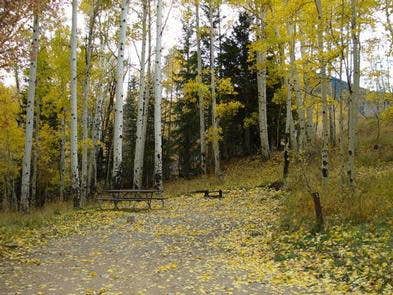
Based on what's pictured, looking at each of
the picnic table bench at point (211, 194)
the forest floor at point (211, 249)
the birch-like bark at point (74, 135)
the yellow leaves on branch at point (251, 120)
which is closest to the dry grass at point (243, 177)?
the picnic table bench at point (211, 194)

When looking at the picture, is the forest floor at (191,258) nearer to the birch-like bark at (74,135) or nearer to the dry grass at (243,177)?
the birch-like bark at (74,135)

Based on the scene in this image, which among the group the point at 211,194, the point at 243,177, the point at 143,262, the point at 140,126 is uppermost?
the point at 140,126

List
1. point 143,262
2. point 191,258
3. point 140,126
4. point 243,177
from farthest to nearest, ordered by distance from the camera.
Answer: point 243,177, point 140,126, point 191,258, point 143,262

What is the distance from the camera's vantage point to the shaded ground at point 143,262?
23.1 ft

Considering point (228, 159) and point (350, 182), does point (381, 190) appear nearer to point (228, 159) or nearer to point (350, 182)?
point (350, 182)

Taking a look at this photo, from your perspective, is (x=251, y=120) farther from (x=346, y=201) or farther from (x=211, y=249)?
(x=211, y=249)

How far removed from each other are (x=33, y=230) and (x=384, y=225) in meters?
8.77

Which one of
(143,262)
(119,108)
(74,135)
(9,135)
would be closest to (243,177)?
(119,108)

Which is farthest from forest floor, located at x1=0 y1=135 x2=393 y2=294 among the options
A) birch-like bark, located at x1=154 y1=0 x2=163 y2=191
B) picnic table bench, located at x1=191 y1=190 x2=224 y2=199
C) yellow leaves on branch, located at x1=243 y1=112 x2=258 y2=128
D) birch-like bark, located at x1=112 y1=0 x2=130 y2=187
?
yellow leaves on branch, located at x1=243 y1=112 x2=258 y2=128

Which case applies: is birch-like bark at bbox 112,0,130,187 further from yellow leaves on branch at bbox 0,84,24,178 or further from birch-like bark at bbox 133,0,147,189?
yellow leaves on branch at bbox 0,84,24,178

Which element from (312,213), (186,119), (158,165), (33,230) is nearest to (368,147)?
(158,165)

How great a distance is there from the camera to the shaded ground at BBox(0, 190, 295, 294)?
7051 mm

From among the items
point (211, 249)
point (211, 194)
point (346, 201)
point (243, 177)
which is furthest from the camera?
point (243, 177)

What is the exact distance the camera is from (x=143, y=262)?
28.9ft
